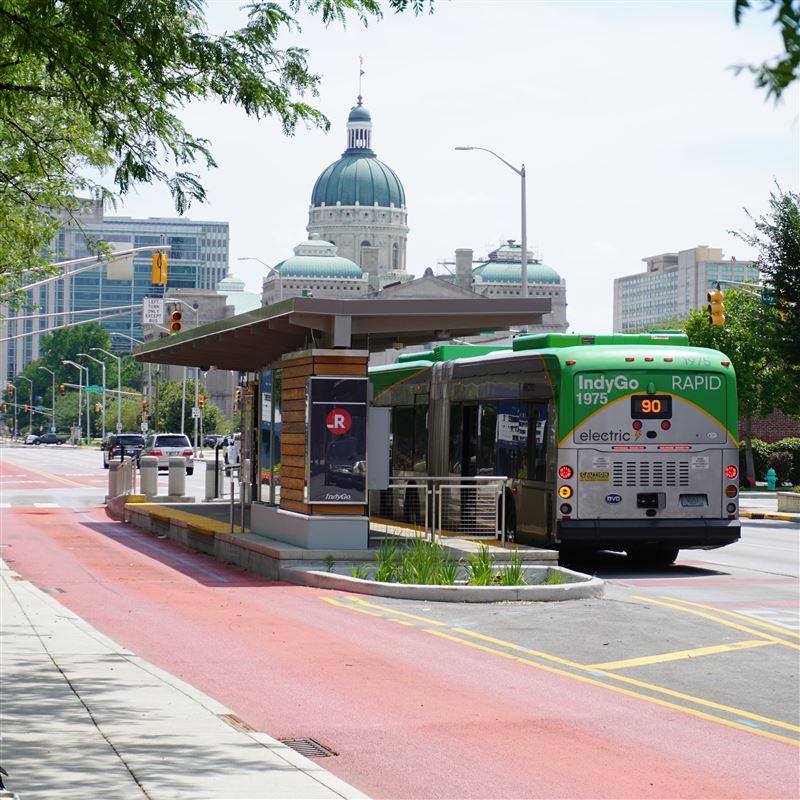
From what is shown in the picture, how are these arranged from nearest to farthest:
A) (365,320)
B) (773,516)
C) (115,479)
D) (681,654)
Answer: (681,654), (365,320), (115,479), (773,516)

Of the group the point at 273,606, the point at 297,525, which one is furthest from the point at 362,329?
the point at 273,606

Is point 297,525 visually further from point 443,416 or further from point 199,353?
point 199,353

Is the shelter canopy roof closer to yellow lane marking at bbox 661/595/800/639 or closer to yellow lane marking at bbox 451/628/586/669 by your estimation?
yellow lane marking at bbox 661/595/800/639

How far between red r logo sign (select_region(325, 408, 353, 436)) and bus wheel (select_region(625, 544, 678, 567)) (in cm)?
509

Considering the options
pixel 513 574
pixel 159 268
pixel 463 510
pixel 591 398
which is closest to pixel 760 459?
pixel 159 268

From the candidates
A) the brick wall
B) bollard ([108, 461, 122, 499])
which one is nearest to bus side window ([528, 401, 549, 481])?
bollard ([108, 461, 122, 499])

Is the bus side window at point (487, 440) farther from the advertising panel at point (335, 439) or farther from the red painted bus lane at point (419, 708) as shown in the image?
the red painted bus lane at point (419, 708)

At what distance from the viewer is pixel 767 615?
49.6 feet

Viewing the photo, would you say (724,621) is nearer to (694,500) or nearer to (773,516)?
(694,500)

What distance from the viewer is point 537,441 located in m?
20.0

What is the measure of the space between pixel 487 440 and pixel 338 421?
3977 millimetres

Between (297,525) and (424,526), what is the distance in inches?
72.3

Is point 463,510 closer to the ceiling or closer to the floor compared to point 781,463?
closer to the floor

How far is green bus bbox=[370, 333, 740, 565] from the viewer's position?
19422mm
